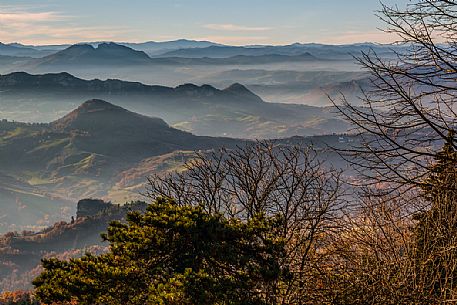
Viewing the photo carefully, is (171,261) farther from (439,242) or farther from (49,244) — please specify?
(49,244)

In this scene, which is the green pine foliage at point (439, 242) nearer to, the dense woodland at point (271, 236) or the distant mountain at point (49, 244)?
the dense woodland at point (271, 236)

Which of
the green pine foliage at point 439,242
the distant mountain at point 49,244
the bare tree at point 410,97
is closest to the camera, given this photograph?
the bare tree at point 410,97

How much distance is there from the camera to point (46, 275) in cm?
980

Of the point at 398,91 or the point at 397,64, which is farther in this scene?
the point at 397,64

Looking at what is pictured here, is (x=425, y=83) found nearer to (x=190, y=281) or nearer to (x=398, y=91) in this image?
(x=398, y=91)

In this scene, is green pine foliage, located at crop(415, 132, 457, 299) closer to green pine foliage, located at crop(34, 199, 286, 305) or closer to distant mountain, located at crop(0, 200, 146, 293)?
green pine foliage, located at crop(34, 199, 286, 305)

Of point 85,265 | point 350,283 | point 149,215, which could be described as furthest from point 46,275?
point 350,283

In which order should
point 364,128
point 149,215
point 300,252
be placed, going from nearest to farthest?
point 364,128 → point 149,215 → point 300,252

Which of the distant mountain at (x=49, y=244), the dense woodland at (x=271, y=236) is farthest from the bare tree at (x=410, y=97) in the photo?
the distant mountain at (x=49, y=244)

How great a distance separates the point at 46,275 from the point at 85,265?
102cm

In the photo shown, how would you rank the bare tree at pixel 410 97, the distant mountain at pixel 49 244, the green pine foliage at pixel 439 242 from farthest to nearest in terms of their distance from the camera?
the distant mountain at pixel 49 244, the green pine foliage at pixel 439 242, the bare tree at pixel 410 97

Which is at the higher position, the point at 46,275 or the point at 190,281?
the point at 190,281

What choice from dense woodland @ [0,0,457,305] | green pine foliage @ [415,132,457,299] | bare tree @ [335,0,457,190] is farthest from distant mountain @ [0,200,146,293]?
bare tree @ [335,0,457,190]

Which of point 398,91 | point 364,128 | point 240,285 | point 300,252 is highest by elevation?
point 398,91
